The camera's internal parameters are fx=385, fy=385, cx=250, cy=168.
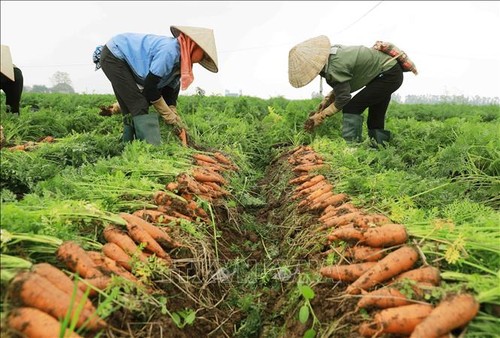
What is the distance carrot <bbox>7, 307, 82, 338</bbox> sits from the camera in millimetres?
1706

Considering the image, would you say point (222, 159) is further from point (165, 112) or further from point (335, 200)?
point (335, 200)

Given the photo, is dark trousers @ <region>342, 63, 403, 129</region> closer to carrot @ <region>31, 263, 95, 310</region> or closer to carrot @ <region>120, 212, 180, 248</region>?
carrot @ <region>120, 212, 180, 248</region>

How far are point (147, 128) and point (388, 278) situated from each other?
12.4 ft

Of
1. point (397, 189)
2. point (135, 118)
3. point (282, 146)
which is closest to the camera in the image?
point (397, 189)

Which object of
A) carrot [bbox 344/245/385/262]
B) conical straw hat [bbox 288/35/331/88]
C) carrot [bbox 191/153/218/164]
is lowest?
carrot [bbox 344/245/385/262]

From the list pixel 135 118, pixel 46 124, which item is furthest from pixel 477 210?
pixel 46 124

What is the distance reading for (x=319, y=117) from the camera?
21.1ft

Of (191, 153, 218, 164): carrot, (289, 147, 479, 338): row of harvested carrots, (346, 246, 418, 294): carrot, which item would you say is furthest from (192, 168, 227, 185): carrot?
(346, 246, 418, 294): carrot

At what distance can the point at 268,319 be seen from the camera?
2863mm

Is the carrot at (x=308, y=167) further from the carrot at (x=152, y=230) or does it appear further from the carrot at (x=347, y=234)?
the carrot at (x=152, y=230)

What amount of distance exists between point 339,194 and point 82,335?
2.58 metres

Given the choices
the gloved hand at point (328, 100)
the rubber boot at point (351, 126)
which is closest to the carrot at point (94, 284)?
the rubber boot at point (351, 126)

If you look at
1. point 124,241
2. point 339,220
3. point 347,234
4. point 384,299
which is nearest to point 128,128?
point 124,241

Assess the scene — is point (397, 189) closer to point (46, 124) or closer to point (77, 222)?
point (77, 222)
